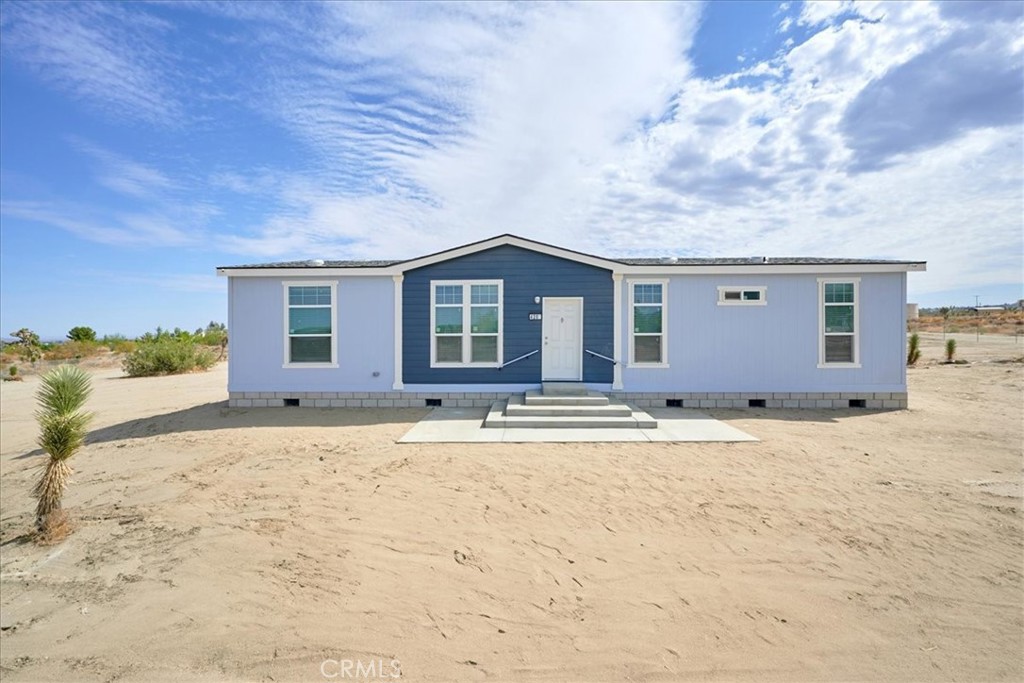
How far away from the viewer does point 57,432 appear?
18.9 ft

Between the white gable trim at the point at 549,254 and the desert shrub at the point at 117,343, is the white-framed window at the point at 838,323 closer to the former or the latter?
the white gable trim at the point at 549,254

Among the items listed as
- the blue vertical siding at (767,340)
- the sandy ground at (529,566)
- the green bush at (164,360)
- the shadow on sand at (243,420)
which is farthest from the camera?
the green bush at (164,360)

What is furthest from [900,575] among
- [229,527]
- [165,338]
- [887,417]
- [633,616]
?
[165,338]

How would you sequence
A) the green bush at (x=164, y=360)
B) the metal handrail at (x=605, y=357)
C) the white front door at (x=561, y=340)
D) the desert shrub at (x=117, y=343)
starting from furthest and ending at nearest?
the desert shrub at (x=117, y=343), the green bush at (x=164, y=360), the white front door at (x=561, y=340), the metal handrail at (x=605, y=357)

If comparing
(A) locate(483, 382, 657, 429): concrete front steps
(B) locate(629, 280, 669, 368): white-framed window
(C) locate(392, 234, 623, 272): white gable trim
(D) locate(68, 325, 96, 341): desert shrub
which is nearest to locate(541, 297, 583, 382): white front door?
(A) locate(483, 382, 657, 429): concrete front steps

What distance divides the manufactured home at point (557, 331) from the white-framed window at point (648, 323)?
0.03 m

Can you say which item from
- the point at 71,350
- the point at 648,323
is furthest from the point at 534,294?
the point at 71,350

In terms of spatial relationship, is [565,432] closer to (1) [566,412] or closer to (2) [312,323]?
(1) [566,412]

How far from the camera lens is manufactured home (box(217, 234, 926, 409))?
1166 centimetres

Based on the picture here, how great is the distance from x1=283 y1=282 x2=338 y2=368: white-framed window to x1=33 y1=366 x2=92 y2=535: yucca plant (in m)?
5.92

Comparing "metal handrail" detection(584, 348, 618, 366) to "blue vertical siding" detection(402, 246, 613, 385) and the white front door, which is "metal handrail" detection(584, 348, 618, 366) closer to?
"blue vertical siding" detection(402, 246, 613, 385)

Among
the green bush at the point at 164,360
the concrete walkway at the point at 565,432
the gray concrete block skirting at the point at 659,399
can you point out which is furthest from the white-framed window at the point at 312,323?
the green bush at the point at 164,360

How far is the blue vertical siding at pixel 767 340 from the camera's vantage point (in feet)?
38.1

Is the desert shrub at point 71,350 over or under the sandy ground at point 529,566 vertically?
over
